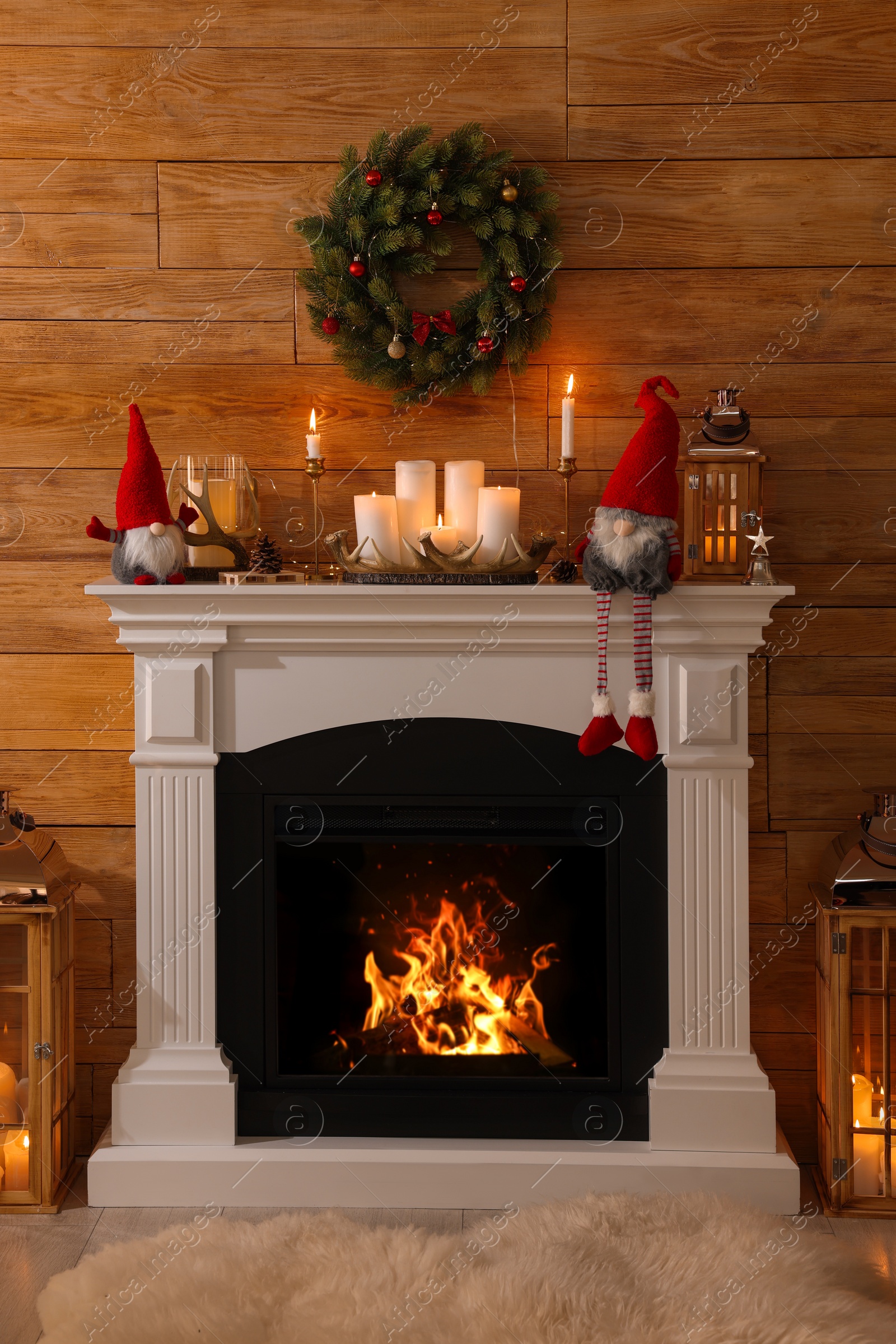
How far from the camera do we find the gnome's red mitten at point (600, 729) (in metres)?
2.04

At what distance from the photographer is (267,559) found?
2.15 metres

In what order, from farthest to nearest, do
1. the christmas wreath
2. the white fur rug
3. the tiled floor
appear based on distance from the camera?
the christmas wreath
the tiled floor
the white fur rug

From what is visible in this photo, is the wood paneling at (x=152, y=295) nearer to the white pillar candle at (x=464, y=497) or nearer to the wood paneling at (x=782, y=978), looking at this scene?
the white pillar candle at (x=464, y=497)

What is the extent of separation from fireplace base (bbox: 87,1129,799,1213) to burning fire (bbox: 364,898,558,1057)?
22 centimetres

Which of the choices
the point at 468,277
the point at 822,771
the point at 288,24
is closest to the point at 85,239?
the point at 288,24

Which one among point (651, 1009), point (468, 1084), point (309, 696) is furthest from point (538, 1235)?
point (309, 696)

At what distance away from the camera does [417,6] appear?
2232mm

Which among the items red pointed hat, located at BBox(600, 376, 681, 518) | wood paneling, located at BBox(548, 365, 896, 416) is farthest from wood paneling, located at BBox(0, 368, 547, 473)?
red pointed hat, located at BBox(600, 376, 681, 518)

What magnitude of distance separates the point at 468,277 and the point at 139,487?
81cm

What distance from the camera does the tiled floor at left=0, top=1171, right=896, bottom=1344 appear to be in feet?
6.45

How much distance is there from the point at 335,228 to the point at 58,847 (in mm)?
1389

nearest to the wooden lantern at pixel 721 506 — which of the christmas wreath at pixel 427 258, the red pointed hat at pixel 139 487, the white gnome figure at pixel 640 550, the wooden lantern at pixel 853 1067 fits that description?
the white gnome figure at pixel 640 550

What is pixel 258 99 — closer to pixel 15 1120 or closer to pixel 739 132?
pixel 739 132

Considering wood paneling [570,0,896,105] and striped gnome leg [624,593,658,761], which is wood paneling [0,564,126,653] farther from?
wood paneling [570,0,896,105]
